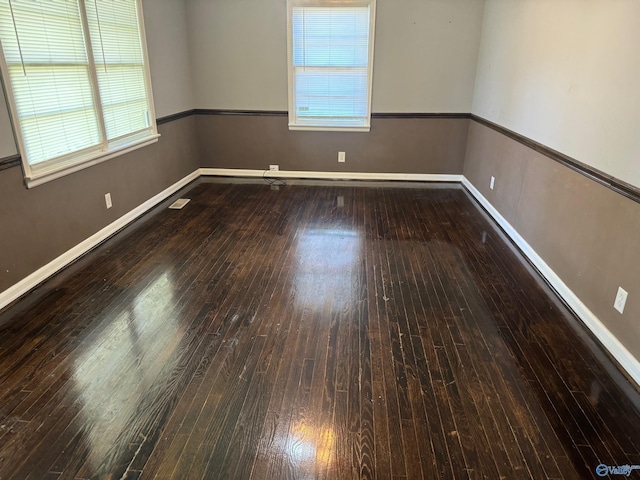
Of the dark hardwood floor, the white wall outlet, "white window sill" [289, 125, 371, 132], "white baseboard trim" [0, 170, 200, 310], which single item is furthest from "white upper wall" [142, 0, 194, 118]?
the white wall outlet

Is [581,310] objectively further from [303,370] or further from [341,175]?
[341,175]

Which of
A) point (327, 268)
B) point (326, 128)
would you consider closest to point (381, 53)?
point (326, 128)

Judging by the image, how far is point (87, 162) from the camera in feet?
11.1

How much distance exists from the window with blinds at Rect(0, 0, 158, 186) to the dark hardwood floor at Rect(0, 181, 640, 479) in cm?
87

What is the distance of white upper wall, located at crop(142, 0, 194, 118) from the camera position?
4.33 meters

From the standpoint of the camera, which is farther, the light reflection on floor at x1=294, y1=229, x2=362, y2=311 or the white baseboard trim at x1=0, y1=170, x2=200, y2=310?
the light reflection on floor at x1=294, y1=229, x2=362, y2=311

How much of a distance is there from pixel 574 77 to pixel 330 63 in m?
2.94

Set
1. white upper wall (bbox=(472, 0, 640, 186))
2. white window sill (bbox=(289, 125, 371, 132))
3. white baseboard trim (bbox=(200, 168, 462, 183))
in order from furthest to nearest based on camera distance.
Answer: white baseboard trim (bbox=(200, 168, 462, 183))
white window sill (bbox=(289, 125, 371, 132))
white upper wall (bbox=(472, 0, 640, 186))

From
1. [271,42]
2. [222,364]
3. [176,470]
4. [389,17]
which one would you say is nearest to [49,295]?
[222,364]

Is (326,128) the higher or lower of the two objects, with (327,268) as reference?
higher

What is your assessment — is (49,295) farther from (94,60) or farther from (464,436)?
(464,436)

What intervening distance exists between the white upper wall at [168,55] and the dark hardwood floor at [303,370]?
1.89 m

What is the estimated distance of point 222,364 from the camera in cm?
222

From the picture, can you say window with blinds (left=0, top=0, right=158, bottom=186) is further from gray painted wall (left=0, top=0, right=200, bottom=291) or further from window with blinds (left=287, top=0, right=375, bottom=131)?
window with blinds (left=287, top=0, right=375, bottom=131)
